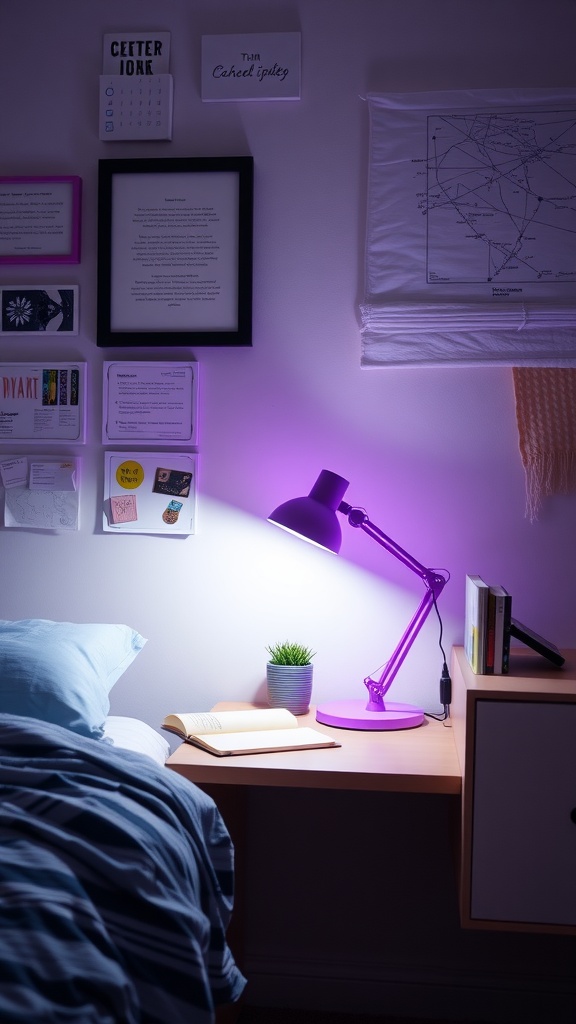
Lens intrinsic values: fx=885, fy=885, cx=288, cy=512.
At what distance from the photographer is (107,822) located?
3.58 ft

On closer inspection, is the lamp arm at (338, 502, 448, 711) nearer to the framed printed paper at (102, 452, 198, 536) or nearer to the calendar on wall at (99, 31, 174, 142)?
the framed printed paper at (102, 452, 198, 536)

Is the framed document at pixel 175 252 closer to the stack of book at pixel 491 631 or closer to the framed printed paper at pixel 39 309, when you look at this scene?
the framed printed paper at pixel 39 309

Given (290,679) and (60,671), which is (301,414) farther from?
(60,671)

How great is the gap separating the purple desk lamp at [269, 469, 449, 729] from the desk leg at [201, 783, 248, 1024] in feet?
0.84

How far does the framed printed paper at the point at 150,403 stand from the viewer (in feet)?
6.85

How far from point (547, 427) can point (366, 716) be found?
2.49 ft

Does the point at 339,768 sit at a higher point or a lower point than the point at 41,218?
lower

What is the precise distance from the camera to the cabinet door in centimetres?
148

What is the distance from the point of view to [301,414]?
2.07 m

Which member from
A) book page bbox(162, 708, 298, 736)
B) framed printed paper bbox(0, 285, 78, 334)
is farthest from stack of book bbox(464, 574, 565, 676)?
framed printed paper bbox(0, 285, 78, 334)

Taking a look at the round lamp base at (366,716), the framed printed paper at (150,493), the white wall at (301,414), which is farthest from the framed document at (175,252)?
the round lamp base at (366,716)

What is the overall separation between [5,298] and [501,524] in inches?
51.3

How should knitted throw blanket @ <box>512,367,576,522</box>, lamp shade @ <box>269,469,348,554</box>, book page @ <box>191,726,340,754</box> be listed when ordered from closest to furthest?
book page @ <box>191,726,340,754</box>, lamp shade @ <box>269,469,348,554</box>, knitted throw blanket @ <box>512,367,576,522</box>

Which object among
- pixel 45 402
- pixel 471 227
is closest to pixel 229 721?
pixel 45 402
